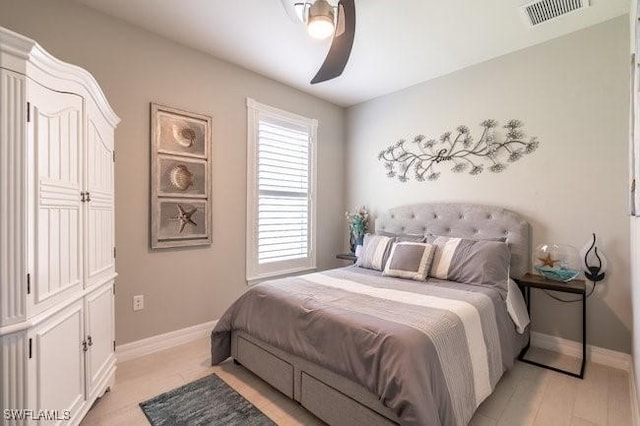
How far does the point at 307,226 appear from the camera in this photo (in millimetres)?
3881

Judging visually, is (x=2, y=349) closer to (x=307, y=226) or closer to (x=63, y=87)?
(x=63, y=87)

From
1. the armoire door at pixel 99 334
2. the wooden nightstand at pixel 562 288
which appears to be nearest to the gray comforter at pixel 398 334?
the wooden nightstand at pixel 562 288

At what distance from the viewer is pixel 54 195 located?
1.39m

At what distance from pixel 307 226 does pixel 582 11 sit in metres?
3.18

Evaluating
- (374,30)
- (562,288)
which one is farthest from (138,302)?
(562,288)

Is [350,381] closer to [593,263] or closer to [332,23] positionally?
[332,23]

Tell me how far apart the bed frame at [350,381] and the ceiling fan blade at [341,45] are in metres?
1.89

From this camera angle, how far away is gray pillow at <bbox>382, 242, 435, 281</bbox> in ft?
8.57

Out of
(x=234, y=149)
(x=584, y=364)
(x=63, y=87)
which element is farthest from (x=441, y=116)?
(x=63, y=87)

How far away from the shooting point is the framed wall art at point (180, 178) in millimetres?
2604

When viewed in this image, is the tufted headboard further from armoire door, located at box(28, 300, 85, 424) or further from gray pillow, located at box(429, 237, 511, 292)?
armoire door, located at box(28, 300, 85, 424)

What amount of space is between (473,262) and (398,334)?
1.38 metres

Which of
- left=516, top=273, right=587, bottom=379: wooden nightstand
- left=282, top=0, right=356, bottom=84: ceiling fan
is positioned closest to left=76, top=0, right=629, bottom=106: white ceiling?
left=282, top=0, right=356, bottom=84: ceiling fan

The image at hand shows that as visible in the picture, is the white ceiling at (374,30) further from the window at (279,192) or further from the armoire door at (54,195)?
the armoire door at (54,195)
